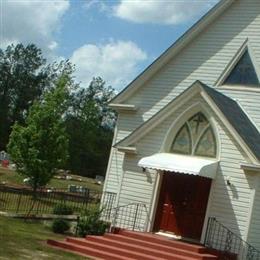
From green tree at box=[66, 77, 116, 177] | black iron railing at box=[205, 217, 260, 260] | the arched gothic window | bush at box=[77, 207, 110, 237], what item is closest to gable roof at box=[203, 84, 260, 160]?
the arched gothic window

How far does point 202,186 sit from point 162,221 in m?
1.88

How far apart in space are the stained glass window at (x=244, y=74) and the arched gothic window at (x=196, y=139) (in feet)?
7.74

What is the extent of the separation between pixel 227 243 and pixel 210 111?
4.19m

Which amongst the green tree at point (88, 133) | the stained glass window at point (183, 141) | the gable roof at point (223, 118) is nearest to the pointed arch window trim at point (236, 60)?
the gable roof at point (223, 118)

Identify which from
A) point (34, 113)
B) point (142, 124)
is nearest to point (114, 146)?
point (142, 124)

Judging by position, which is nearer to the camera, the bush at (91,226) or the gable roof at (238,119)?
the gable roof at (238,119)

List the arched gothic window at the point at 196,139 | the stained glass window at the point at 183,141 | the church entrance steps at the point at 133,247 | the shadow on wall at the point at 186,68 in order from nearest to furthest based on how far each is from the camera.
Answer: the church entrance steps at the point at 133,247
the arched gothic window at the point at 196,139
the stained glass window at the point at 183,141
the shadow on wall at the point at 186,68

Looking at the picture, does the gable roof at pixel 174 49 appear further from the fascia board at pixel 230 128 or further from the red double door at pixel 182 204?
the red double door at pixel 182 204

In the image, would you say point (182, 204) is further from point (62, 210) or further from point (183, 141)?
point (62, 210)

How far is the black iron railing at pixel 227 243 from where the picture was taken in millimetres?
18172

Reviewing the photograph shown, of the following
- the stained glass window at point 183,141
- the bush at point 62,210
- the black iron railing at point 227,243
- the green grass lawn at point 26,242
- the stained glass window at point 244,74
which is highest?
the stained glass window at point 244,74

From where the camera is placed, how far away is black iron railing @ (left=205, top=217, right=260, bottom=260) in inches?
715

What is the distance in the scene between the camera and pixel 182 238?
19578 millimetres

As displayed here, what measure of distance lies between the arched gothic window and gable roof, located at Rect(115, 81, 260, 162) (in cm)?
71
